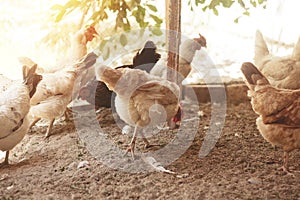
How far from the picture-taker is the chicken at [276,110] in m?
2.60

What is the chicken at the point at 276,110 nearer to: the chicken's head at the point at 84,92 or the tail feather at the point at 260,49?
the tail feather at the point at 260,49

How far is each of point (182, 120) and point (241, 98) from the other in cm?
98

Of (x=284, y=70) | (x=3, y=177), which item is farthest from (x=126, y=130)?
(x=284, y=70)

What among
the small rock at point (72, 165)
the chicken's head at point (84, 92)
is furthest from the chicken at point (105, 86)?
the small rock at point (72, 165)

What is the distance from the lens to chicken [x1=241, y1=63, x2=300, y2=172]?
260 cm

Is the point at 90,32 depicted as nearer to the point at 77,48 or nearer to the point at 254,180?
the point at 77,48

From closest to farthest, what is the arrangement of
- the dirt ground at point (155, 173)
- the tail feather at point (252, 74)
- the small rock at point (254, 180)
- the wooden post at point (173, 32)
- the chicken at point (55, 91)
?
1. the dirt ground at point (155, 173)
2. the small rock at point (254, 180)
3. the tail feather at point (252, 74)
4. the wooden post at point (173, 32)
5. the chicken at point (55, 91)

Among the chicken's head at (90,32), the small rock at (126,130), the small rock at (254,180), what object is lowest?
the small rock at (126,130)

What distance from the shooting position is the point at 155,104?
288 centimetres

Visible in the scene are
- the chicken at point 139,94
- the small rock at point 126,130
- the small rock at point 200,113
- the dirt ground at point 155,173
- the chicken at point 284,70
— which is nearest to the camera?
the dirt ground at point 155,173

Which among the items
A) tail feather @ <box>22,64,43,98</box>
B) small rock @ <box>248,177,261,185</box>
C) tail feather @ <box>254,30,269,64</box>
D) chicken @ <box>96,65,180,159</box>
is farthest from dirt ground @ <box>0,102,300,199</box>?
tail feather @ <box>254,30,269,64</box>

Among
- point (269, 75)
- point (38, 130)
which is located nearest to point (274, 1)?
point (269, 75)

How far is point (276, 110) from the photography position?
261 centimetres

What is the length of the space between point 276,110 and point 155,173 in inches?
33.5
